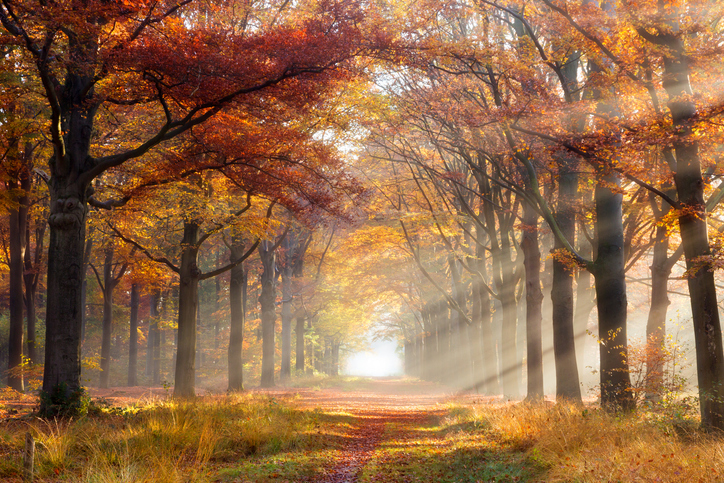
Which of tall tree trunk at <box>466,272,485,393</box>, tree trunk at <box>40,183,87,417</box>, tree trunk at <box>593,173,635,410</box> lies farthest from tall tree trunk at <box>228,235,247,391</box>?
tree trunk at <box>593,173,635,410</box>

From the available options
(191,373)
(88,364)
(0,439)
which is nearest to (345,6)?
(0,439)

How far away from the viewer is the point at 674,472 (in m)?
4.58

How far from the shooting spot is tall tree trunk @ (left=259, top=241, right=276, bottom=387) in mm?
21578

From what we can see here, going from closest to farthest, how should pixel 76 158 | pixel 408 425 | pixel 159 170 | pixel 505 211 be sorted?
pixel 76 158, pixel 159 170, pixel 408 425, pixel 505 211

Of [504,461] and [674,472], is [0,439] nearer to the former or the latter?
[504,461]

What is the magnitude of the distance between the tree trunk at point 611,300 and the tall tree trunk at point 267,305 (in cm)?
1428

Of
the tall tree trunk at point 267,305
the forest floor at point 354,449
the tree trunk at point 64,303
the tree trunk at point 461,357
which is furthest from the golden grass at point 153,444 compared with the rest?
the tree trunk at point 461,357

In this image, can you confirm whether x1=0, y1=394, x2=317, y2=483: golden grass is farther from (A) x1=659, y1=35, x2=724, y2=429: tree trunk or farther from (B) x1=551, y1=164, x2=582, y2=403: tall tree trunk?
(B) x1=551, y1=164, x2=582, y2=403: tall tree trunk

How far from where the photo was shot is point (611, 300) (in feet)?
32.2

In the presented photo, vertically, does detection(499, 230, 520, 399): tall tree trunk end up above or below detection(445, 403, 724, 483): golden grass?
above

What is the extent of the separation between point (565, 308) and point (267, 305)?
14.4 m

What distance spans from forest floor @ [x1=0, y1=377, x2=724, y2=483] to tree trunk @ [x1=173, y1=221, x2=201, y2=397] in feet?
13.3

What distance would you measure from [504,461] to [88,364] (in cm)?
1308

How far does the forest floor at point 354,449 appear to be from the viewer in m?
5.05
